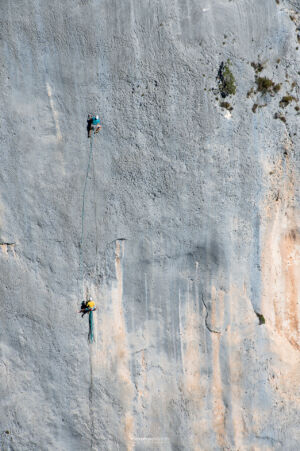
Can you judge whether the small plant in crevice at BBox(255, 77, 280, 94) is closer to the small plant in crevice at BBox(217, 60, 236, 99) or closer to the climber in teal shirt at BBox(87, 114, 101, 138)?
the small plant in crevice at BBox(217, 60, 236, 99)

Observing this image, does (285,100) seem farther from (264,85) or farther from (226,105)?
(226,105)

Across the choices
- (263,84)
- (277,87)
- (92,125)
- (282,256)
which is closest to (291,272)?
(282,256)

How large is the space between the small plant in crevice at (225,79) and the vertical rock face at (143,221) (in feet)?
0.17

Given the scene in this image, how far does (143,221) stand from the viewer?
1158 centimetres

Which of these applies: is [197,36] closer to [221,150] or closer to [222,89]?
[222,89]

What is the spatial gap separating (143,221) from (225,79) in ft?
14.3

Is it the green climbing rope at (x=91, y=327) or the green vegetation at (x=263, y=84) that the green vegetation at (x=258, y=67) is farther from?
the green climbing rope at (x=91, y=327)

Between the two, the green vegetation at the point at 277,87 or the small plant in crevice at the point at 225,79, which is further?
the green vegetation at the point at 277,87

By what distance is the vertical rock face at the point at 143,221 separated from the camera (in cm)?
1124

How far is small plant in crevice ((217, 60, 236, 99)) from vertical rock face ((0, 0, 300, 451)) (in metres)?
0.05

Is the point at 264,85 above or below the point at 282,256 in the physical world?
above

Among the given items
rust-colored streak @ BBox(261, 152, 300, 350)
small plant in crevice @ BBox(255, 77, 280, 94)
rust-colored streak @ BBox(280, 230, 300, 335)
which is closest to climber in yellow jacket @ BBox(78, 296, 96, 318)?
rust-colored streak @ BBox(261, 152, 300, 350)

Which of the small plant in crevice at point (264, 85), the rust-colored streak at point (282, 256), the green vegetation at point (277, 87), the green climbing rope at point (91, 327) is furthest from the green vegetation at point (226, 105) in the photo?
Result: the green climbing rope at point (91, 327)

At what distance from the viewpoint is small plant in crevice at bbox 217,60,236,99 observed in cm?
1164
